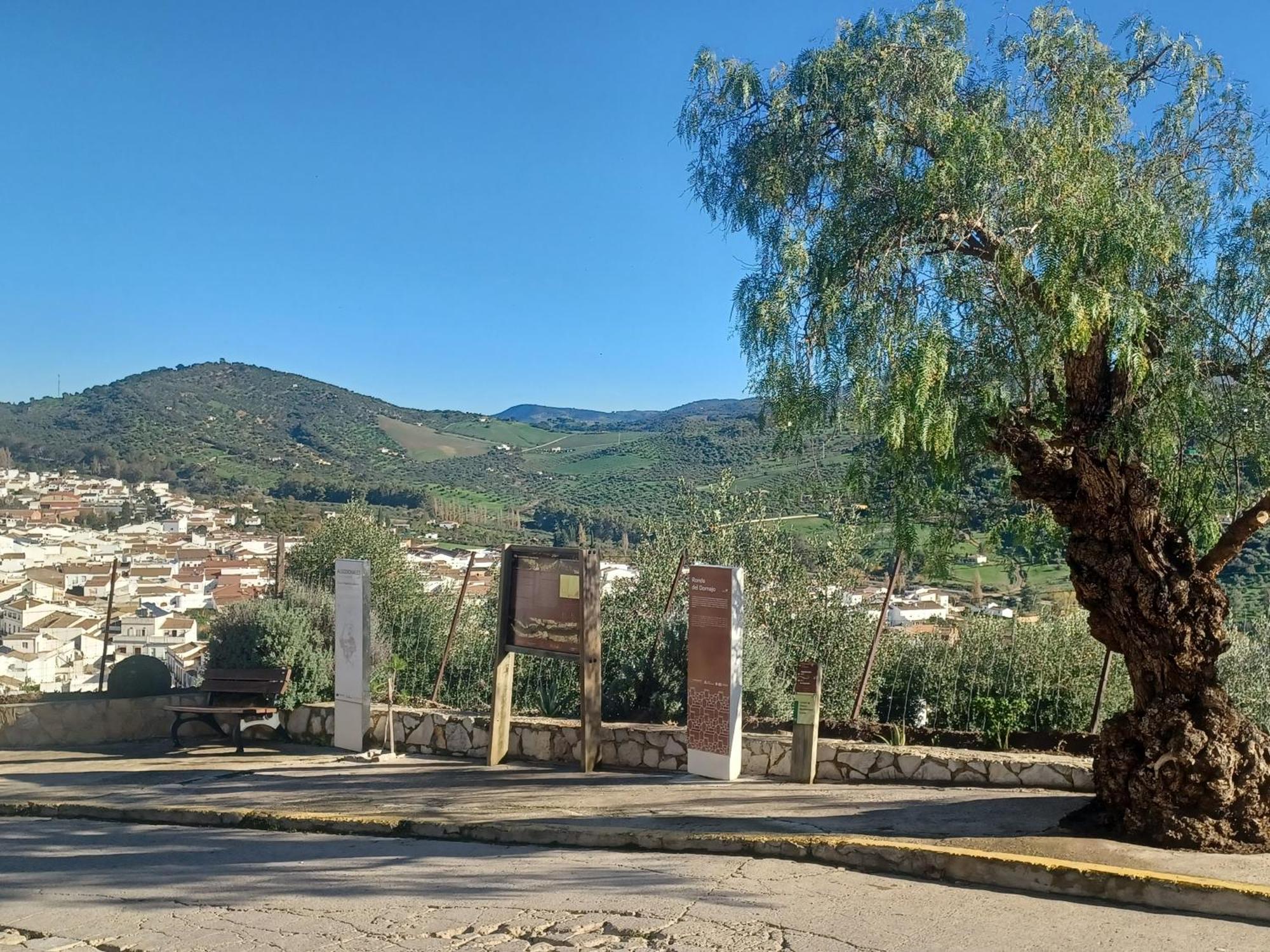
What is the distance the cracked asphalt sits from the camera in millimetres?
5719

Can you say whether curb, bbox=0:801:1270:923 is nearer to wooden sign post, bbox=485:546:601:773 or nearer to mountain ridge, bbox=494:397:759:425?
wooden sign post, bbox=485:546:601:773

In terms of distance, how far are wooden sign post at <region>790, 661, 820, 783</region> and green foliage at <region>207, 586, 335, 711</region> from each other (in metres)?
6.02

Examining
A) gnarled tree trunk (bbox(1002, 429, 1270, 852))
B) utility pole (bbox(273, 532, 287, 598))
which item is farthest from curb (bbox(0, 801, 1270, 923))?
utility pole (bbox(273, 532, 287, 598))

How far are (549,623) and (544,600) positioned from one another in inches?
9.2

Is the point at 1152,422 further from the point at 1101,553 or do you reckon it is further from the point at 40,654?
the point at 40,654

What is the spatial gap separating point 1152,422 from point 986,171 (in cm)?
197

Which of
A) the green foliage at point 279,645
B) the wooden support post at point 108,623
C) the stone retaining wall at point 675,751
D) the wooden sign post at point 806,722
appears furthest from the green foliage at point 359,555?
the wooden sign post at point 806,722

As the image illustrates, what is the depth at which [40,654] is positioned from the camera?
19.5 metres

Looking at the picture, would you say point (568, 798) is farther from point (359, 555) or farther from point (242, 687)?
point (359, 555)

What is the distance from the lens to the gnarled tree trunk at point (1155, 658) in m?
6.97

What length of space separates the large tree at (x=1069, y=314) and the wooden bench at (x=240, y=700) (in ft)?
23.4

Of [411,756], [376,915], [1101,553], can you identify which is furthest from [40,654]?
[1101,553]

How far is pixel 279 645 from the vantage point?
13047mm

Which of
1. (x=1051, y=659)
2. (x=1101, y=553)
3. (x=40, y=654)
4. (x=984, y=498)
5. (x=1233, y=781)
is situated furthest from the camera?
(x=40, y=654)
